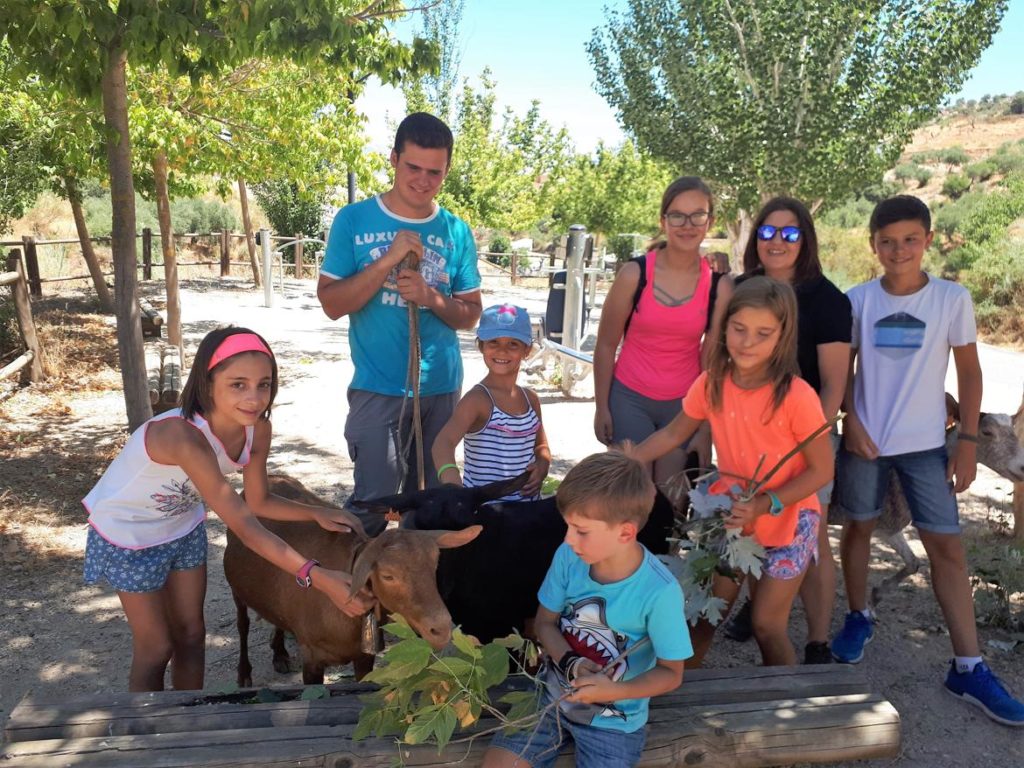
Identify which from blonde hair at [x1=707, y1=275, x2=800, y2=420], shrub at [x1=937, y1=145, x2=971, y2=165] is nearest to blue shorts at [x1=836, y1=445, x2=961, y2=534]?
blonde hair at [x1=707, y1=275, x2=800, y2=420]

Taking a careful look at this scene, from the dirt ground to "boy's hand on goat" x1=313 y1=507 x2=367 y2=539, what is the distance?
54.5 inches

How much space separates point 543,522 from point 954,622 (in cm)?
200

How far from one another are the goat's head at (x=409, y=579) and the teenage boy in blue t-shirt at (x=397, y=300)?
94 centimetres

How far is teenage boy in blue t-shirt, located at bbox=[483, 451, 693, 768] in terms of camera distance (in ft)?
7.89

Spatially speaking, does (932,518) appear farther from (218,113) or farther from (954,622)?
(218,113)

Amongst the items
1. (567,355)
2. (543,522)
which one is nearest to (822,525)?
(543,522)

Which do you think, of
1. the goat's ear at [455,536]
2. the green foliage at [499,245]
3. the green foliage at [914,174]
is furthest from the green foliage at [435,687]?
the green foliage at [914,174]

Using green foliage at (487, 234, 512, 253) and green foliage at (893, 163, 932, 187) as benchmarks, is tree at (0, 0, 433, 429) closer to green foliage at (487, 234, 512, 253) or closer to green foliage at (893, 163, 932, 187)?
green foliage at (487, 234, 512, 253)

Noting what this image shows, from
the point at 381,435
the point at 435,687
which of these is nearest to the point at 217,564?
the point at 381,435

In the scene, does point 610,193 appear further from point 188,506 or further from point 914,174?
point 188,506

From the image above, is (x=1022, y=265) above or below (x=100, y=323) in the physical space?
above

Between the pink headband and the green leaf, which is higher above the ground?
the pink headband

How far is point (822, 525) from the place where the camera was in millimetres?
3775

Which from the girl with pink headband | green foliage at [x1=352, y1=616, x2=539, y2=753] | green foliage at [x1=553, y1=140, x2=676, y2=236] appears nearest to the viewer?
green foliage at [x1=352, y1=616, x2=539, y2=753]
